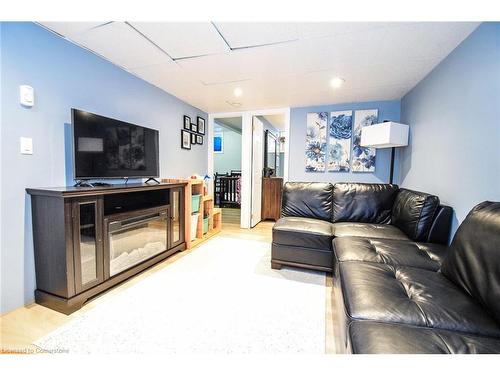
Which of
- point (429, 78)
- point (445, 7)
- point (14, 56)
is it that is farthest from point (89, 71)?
point (429, 78)

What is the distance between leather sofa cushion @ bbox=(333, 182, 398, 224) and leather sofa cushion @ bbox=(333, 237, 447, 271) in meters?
0.80

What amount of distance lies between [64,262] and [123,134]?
123cm

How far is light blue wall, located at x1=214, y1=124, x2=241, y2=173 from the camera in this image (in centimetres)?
709

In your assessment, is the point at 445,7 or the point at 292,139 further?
the point at 292,139

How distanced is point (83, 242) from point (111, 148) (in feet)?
2.91

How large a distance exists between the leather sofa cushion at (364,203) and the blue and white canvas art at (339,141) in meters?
0.84

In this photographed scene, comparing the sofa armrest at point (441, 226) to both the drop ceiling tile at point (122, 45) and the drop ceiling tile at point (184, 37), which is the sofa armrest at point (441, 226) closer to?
the drop ceiling tile at point (184, 37)

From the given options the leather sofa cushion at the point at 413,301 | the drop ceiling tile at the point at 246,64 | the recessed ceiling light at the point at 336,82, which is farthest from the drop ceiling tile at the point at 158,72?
the leather sofa cushion at the point at 413,301

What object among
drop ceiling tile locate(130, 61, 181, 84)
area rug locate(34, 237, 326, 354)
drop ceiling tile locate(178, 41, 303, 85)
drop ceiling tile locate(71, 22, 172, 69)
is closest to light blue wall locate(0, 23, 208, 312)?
drop ceiling tile locate(71, 22, 172, 69)

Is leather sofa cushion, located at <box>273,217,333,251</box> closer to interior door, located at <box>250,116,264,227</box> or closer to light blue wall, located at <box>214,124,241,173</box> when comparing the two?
interior door, located at <box>250,116,264,227</box>

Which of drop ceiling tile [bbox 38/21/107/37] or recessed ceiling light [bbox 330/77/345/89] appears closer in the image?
drop ceiling tile [bbox 38/21/107/37]

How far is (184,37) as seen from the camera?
1.71 m

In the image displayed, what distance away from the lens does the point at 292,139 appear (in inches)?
146

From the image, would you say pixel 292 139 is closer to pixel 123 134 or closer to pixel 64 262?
pixel 123 134
